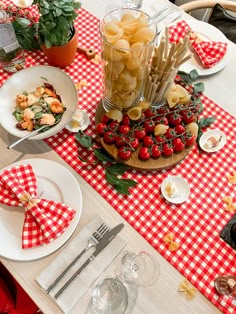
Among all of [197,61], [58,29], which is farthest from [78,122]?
[197,61]

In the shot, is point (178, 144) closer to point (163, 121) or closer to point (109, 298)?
point (163, 121)

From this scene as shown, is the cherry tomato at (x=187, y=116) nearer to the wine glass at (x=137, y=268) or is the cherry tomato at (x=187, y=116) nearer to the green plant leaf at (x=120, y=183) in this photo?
the green plant leaf at (x=120, y=183)

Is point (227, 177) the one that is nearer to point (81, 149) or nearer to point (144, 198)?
point (144, 198)

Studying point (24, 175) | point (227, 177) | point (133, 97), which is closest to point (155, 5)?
point (133, 97)

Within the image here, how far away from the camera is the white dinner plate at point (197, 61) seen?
1.13m

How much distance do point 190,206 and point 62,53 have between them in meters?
0.66

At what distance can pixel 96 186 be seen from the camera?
913 millimetres

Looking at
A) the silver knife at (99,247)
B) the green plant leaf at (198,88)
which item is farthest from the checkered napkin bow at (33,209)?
the green plant leaf at (198,88)

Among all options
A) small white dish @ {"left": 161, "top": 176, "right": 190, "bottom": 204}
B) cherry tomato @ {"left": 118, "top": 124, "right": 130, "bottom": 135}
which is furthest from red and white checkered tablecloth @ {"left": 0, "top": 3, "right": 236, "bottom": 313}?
cherry tomato @ {"left": 118, "top": 124, "right": 130, "bottom": 135}

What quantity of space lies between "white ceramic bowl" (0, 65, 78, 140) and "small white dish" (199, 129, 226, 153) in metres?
0.42

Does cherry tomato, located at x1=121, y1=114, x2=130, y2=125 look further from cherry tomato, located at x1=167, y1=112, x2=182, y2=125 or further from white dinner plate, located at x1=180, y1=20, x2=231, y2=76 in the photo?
white dinner plate, located at x1=180, y1=20, x2=231, y2=76

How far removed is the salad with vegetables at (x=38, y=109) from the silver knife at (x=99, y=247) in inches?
14.2

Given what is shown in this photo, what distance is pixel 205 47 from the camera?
1.14m

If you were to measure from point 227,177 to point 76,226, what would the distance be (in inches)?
18.7
